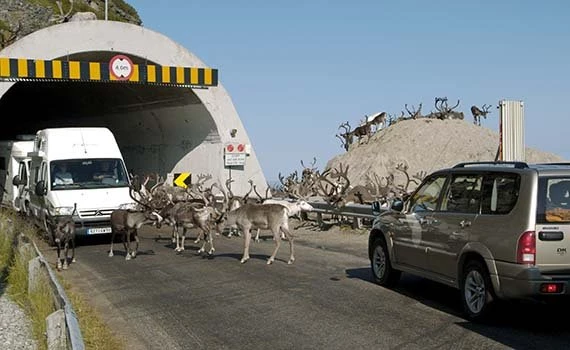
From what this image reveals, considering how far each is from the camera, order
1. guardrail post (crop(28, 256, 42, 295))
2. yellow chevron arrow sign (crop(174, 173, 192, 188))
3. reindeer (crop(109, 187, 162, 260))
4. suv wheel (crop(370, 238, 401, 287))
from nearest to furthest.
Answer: guardrail post (crop(28, 256, 42, 295)), suv wheel (crop(370, 238, 401, 287)), reindeer (crop(109, 187, 162, 260)), yellow chevron arrow sign (crop(174, 173, 192, 188))

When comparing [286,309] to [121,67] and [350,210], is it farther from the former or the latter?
[121,67]

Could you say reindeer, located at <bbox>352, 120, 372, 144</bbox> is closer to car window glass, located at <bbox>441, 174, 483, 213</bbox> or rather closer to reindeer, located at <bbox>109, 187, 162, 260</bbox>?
reindeer, located at <bbox>109, 187, 162, 260</bbox>

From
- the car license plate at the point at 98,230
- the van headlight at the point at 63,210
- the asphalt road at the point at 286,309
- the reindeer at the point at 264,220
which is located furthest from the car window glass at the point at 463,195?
the van headlight at the point at 63,210

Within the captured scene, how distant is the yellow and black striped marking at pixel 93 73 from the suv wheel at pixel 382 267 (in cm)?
1700

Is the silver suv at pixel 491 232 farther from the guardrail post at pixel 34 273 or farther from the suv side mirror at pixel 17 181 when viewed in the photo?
the suv side mirror at pixel 17 181

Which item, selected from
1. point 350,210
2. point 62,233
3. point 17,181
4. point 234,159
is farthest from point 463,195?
point 234,159

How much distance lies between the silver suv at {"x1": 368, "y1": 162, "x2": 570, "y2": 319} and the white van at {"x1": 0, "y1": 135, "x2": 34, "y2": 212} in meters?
15.4

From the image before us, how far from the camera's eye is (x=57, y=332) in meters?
7.18

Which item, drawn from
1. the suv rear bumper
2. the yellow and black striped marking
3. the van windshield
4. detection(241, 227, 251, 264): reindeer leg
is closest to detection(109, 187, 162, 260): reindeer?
detection(241, 227, 251, 264): reindeer leg

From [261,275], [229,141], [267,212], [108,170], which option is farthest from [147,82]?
[261,275]

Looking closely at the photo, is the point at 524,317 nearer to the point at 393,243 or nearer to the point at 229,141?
the point at 393,243

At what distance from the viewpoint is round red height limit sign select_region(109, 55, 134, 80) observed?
26.9 meters

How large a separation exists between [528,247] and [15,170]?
68.0 feet

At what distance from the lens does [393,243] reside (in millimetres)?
11539
